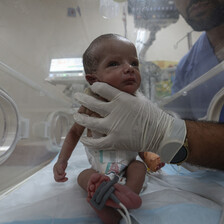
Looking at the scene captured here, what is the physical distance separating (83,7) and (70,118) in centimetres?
118

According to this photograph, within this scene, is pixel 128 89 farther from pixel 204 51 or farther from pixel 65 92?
pixel 65 92

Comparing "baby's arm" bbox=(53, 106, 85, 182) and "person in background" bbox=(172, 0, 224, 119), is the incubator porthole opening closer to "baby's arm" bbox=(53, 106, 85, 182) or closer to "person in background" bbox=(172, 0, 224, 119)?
"baby's arm" bbox=(53, 106, 85, 182)

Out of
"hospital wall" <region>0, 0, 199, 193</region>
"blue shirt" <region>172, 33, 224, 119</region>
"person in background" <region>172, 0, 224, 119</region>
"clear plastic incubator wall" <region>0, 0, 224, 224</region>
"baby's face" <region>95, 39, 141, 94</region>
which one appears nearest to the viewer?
"clear plastic incubator wall" <region>0, 0, 224, 224</region>

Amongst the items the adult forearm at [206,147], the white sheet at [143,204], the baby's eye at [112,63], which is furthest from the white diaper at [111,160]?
the baby's eye at [112,63]

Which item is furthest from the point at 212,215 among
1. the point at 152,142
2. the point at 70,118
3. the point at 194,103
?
the point at 70,118

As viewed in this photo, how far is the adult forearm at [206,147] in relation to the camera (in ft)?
1.86

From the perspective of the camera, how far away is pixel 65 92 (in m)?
2.10

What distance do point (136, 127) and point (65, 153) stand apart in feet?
1.20

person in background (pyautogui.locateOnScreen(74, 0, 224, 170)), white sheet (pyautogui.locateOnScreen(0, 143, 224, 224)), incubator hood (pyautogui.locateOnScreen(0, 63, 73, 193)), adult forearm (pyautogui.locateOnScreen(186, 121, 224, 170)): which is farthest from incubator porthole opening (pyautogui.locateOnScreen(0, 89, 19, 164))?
adult forearm (pyautogui.locateOnScreen(186, 121, 224, 170))

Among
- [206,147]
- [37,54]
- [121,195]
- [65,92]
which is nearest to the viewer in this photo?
[121,195]

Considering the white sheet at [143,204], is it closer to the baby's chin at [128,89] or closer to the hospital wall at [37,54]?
the hospital wall at [37,54]

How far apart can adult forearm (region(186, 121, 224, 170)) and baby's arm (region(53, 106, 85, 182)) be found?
1.55 ft

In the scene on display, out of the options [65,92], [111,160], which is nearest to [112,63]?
[111,160]

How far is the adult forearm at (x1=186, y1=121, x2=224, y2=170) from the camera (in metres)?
0.57
